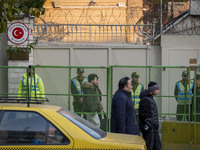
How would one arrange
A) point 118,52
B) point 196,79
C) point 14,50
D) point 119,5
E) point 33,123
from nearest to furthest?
1. point 33,123
2. point 196,79
3. point 14,50
4. point 118,52
5. point 119,5

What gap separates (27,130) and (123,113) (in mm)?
2348

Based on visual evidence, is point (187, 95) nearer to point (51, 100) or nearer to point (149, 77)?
point (149, 77)

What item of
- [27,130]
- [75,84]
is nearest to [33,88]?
[75,84]

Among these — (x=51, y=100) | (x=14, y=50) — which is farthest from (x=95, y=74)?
(x=14, y=50)

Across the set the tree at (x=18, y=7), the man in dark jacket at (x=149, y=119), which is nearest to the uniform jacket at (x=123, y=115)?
the man in dark jacket at (x=149, y=119)

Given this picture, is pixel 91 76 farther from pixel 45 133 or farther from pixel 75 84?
pixel 45 133

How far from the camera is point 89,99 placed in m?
10.4

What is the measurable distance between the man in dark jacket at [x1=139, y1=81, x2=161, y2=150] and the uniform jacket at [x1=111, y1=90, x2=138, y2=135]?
16.1 inches

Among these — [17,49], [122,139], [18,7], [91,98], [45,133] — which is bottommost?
[122,139]

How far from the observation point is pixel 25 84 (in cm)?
1052

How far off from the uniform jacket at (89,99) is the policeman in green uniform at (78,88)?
0.09 meters

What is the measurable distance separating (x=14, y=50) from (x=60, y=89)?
10.1 feet

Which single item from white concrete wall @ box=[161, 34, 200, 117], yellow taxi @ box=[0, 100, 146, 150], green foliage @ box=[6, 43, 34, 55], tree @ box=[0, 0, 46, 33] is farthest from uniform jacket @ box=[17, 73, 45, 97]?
white concrete wall @ box=[161, 34, 200, 117]

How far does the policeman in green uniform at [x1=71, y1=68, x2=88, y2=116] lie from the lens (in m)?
10.4
